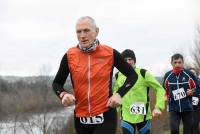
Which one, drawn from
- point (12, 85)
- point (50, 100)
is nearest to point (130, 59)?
point (50, 100)

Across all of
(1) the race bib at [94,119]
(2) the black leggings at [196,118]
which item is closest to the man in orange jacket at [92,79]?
(1) the race bib at [94,119]

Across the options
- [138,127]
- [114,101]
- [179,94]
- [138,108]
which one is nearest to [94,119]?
[114,101]

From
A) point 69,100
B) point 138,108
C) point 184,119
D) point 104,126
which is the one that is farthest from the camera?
point 184,119

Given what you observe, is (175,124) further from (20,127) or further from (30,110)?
(30,110)

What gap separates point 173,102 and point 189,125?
1.78 ft

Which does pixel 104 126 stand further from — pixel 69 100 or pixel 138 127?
pixel 138 127

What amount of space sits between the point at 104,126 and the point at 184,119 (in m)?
4.89

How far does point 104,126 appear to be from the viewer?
4922mm

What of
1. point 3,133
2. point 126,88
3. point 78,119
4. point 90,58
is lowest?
point 3,133

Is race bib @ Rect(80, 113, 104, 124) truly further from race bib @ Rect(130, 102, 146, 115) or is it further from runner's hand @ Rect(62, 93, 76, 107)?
race bib @ Rect(130, 102, 146, 115)

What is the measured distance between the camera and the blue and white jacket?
31.2ft

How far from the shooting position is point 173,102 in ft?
31.4

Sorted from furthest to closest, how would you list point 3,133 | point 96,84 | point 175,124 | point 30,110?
1. point 30,110
2. point 3,133
3. point 175,124
4. point 96,84

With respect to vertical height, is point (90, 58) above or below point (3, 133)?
above
